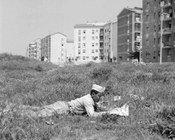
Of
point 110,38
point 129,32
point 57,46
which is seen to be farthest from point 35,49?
point 129,32

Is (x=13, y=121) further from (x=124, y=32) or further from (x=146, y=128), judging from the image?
(x=124, y=32)

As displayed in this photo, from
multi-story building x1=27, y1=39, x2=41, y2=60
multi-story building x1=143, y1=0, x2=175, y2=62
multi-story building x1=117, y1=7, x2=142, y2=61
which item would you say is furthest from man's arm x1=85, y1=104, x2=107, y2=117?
multi-story building x1=27, y1=39, x2=41, y2=60

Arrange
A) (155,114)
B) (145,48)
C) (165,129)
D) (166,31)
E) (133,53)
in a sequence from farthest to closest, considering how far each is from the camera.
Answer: (133,53) → (145,48) → (166,31) → (155,114) → (165,129)

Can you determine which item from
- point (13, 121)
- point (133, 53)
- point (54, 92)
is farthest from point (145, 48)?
point (13, 121)

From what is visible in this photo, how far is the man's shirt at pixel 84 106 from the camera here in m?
6.53

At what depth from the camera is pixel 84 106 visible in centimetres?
676

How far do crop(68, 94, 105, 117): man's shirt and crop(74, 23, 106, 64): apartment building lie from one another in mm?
88014

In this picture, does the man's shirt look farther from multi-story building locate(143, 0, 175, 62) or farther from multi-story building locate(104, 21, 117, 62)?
multi-story building locate(104, 21, 117, 62)

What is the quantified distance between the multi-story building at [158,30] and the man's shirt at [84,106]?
42680 millimetres

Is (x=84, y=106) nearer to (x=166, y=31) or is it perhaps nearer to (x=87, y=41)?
(x=166, y=31)

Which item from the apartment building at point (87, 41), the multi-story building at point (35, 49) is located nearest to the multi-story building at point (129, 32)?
the apartment building at point (87, 41)

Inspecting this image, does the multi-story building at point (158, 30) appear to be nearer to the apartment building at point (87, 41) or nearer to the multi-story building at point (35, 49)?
the apartment building at point (87, 41)

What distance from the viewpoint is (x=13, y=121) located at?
5.15 m

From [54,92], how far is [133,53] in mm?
56085
